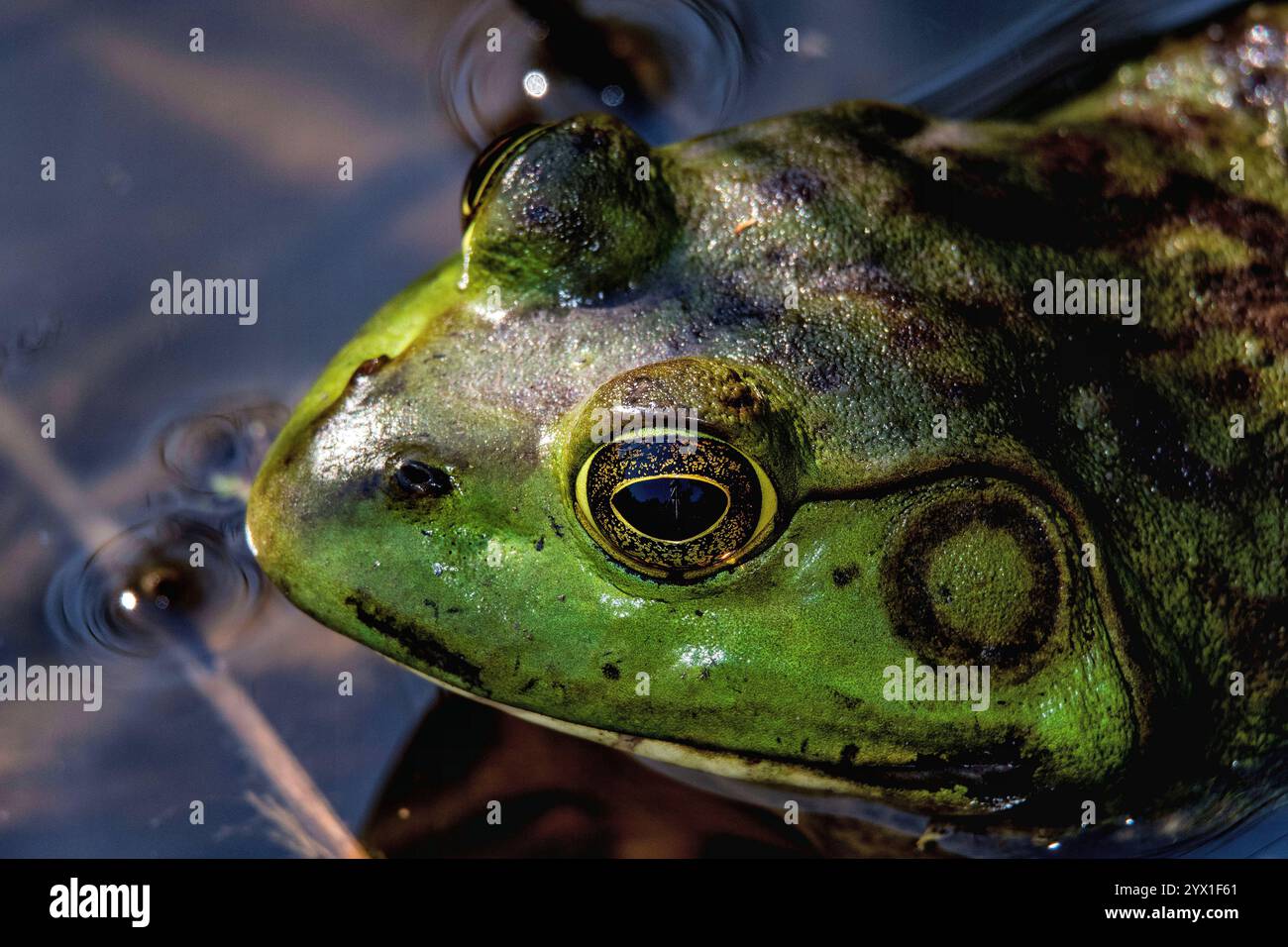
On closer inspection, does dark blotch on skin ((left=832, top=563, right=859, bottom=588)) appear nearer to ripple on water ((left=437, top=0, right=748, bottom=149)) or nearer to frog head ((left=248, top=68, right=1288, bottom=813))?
frog head ((left=248, top=68, right=1288, bottom=813))

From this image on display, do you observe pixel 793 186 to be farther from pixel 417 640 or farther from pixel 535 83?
pixel 535 83

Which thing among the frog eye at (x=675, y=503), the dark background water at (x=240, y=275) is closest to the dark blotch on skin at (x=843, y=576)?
the frog eye at (x=675, y=503)

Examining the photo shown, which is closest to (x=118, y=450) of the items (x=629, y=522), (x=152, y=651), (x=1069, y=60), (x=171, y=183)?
(x=152, y=651)

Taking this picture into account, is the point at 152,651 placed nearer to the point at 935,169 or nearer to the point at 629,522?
the point at 629,522

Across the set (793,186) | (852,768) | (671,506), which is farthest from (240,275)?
(852,768)

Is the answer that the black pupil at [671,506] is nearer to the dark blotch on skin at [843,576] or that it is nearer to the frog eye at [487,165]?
the dark blotch on skin at [843,576]
